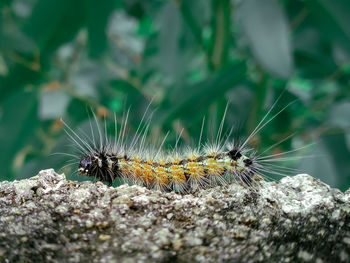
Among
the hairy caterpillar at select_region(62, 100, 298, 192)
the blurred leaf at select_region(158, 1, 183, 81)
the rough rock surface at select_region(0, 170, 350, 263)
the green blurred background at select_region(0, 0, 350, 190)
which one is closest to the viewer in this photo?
the rough rock surface at select_region(0, 170, 350, 263)

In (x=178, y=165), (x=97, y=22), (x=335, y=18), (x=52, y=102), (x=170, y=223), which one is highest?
(x=97, y=22)

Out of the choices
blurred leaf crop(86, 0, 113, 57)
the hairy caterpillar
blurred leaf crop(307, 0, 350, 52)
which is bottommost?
the hairy caterpillar

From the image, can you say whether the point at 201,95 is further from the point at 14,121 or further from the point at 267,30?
the point at 14,121

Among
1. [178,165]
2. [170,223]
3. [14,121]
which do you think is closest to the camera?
[170,223]

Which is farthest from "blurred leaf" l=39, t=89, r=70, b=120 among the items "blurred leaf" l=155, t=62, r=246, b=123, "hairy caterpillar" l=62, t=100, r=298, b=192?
"hairy caterpillar" l=62, t=100, r=298, b=192

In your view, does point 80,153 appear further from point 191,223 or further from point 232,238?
point 232,238

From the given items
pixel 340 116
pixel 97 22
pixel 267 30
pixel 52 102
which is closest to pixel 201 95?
pixel 267 30

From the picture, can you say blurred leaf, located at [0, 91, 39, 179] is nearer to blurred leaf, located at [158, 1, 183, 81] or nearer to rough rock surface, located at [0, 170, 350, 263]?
blurred leaf, located at [158, 1, 183, 81]

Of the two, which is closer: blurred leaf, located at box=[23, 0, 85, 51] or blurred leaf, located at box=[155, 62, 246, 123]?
blurred leaf, located at box=[155, 62, 246, 123]
